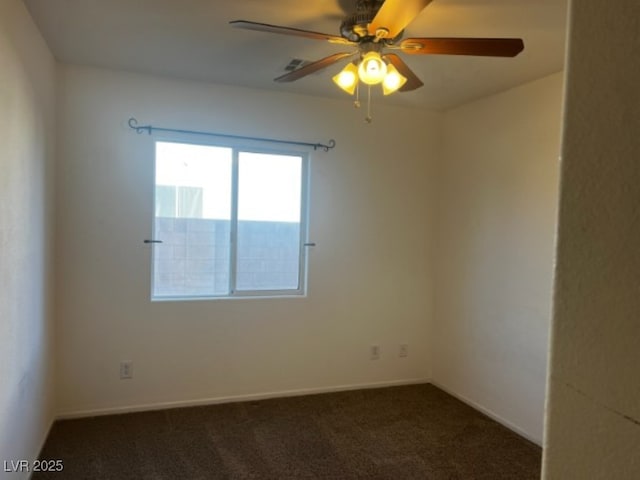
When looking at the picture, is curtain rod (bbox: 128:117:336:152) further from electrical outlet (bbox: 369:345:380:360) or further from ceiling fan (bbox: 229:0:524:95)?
electrical outlet (bbox: 369:345:380:360)

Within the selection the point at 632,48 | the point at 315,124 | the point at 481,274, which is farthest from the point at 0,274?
the point at 481,274

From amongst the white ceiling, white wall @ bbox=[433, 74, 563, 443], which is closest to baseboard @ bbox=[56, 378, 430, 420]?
white wall @ bbox=[433, 74, 563, 443]

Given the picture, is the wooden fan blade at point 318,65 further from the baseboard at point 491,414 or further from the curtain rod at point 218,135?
the baseboard at point 491,414

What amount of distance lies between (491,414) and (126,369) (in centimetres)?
276

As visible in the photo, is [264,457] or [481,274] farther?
[481,274]

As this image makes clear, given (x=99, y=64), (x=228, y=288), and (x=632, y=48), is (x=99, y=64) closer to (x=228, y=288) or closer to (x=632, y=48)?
(x=228, y=288)

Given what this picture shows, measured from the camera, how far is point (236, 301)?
3422mm

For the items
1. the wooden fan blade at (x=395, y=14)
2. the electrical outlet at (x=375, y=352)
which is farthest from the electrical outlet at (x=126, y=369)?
the wooden fan blade at (x=395, y=14)

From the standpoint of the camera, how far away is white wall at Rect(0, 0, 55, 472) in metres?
1.89

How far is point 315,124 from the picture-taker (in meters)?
3.60

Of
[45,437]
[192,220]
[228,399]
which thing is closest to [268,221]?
[192,220]

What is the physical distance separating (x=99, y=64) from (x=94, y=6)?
881mm

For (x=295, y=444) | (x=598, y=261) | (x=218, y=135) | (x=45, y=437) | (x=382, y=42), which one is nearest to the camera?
(x=598, y=261)

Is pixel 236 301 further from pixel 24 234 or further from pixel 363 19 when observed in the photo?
pixel 363 19
